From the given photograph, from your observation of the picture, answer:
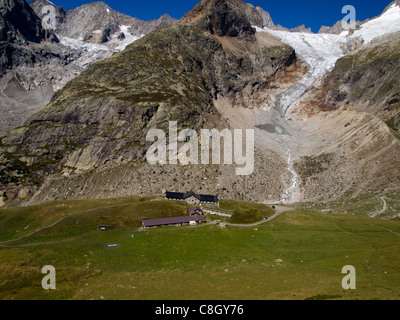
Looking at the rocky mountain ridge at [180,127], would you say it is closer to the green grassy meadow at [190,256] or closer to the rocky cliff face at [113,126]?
the rocky cliff face at [113,126]

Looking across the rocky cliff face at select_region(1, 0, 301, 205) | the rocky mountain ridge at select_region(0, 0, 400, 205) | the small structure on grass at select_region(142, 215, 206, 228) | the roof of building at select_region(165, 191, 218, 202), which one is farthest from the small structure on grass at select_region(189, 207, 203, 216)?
the rocky cliff face at select_region(1, 0, 301, 205)

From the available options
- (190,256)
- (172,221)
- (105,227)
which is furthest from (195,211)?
(190,256)

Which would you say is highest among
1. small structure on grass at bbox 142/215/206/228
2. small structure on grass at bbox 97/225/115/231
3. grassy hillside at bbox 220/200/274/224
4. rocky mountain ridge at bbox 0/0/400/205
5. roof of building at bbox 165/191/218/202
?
rocky mountain ridge at bbox 0/0/400/205

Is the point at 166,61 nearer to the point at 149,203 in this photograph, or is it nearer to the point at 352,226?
the point at 149,203

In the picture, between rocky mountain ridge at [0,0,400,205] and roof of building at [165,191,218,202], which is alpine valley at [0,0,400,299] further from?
rocky mountain ridge at [0,0,400,205]

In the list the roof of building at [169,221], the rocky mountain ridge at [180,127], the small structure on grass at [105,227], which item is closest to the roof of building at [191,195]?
the rocky mountain ridge at [180,127]

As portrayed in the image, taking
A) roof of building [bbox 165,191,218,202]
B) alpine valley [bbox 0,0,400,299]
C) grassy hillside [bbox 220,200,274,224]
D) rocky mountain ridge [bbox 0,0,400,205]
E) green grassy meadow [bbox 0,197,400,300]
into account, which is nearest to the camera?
green grassy meadow [bbox 0,197,400,300]

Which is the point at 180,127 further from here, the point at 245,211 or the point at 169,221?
the point at 169,221

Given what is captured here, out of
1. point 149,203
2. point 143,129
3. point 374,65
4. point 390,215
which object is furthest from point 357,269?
point 374,65
